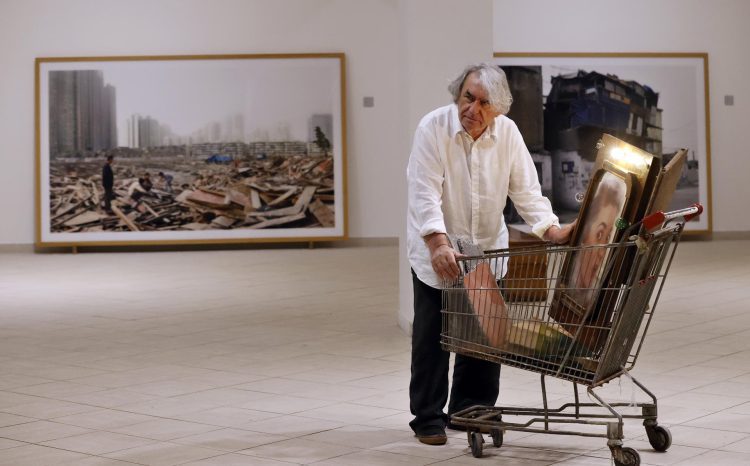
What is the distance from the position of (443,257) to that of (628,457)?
3.33 ft

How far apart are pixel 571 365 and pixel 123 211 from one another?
13031mm

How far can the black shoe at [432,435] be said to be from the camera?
16.9 feet

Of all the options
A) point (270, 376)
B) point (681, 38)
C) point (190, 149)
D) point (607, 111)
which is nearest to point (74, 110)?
point (190, 149)

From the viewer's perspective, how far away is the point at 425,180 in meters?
5.00

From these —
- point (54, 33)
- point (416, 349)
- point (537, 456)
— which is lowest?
point (537, 456)

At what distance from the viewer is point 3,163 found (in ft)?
55.7

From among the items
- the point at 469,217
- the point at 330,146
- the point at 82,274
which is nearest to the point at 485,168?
the point at 469,217

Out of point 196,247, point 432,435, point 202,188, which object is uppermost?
point 202,188

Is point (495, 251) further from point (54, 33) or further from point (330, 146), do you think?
point (54, 33)

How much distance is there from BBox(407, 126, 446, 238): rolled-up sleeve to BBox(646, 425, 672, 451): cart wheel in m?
1.18

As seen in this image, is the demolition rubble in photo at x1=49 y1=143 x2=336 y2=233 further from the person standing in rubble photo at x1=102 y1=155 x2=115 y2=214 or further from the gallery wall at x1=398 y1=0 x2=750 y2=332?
the gallery wall at x1=398 y1=0 x2=750 y2=332

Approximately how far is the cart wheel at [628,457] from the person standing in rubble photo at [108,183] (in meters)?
13.2

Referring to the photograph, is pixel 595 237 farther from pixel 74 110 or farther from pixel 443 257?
pixel 74 110

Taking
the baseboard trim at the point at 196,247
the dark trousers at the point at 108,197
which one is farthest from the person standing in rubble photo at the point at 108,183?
the baseboard trim at the point at 196,247
